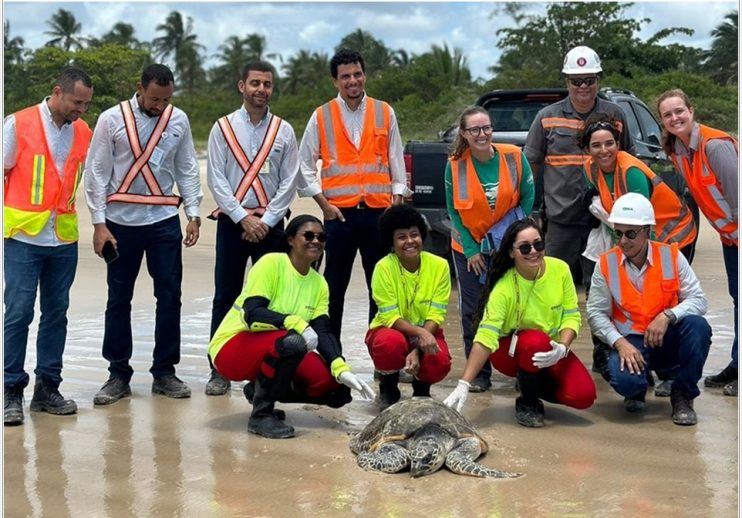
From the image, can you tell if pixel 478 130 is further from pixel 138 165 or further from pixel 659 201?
pixel 138 165

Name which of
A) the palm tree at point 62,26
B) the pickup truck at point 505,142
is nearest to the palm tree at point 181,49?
the palm tree at point 62,26

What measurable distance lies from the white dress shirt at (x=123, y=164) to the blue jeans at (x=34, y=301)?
0.35m

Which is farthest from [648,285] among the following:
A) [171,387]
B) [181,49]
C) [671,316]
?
[181,49]

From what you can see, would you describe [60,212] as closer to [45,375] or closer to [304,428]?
[45,375]

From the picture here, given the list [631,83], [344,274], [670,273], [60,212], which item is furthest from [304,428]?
[631,83]

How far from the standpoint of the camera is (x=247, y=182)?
652 cm

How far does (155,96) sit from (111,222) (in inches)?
30.4

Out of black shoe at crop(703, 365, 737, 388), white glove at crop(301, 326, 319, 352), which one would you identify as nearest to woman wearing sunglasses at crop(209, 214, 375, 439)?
→ white glove at crop(301, 326, 319, 352)

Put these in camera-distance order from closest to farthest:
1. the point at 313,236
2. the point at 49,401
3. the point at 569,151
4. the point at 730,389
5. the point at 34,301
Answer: the point at 313,236
the point at 34,301
the point at 49,401
the point at 730,389
the point at 569,151

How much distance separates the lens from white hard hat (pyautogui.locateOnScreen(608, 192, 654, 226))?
18.9ft

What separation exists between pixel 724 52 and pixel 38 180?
117 ft

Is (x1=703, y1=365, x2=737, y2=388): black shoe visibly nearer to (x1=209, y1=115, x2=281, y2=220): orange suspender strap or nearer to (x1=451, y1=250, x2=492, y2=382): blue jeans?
(x1=451, y1=250, x2=492, y2=382): blue jeans

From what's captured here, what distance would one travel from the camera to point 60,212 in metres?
5.92

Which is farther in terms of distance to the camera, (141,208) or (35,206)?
(141,208)
